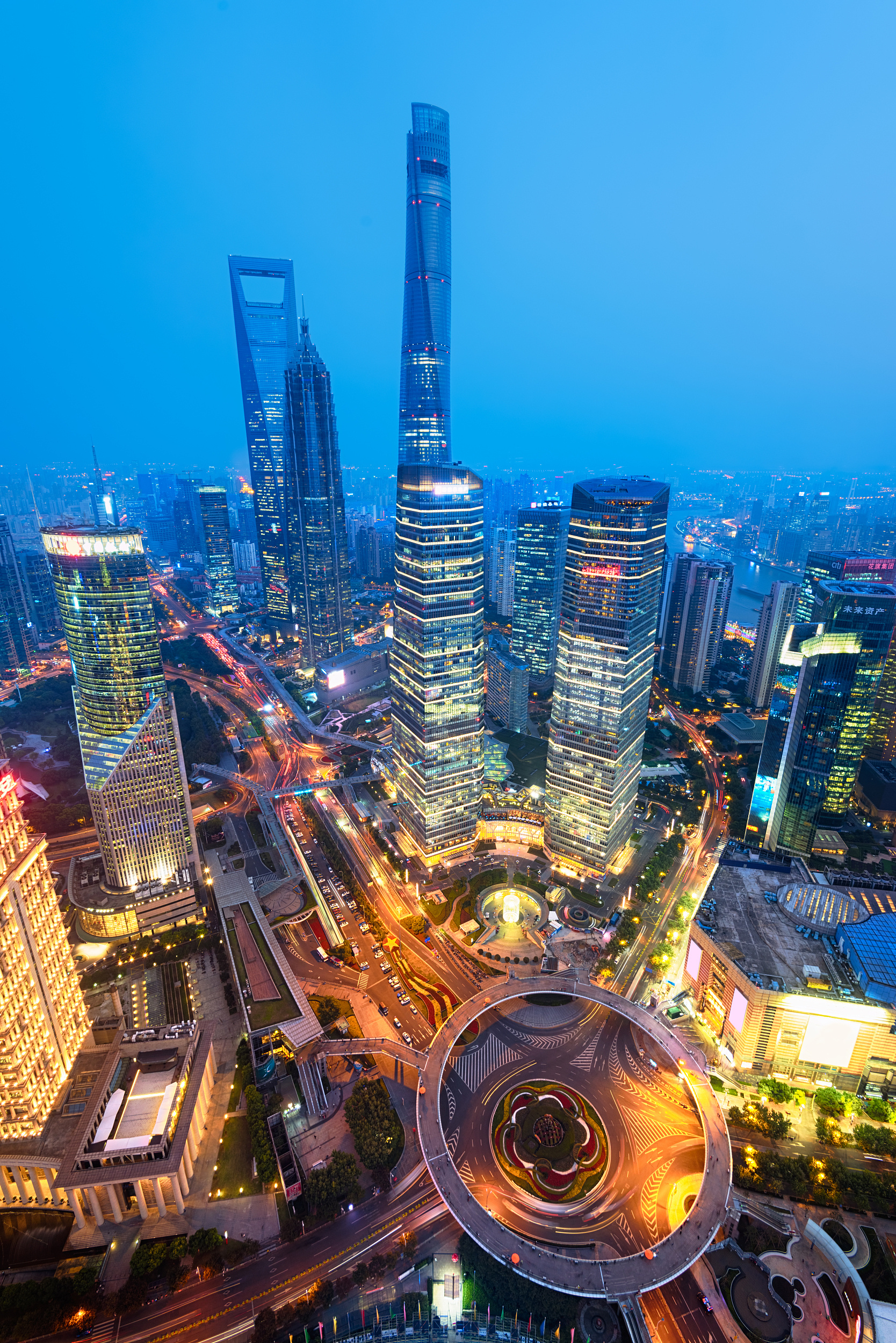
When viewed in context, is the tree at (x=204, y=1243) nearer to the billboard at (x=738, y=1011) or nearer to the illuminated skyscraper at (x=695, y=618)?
the billboard at (x=738, y=1011)

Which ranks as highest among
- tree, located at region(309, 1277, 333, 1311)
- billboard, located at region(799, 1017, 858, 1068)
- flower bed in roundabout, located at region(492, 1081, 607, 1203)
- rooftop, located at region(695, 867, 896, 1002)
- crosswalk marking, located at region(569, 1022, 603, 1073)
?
rooftop, located at region(695, 867, 896, 1002)

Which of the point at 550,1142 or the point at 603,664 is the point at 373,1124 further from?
the point at 603,664

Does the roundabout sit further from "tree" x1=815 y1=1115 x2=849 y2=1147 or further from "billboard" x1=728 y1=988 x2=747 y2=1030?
"tree" x1=815 y1=1115 x2=849 y2=1147

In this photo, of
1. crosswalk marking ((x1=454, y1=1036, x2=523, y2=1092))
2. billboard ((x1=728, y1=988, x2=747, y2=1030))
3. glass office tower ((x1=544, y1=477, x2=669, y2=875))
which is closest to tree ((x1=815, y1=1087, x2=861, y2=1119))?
billboard ((x1=728, y1=988, x2=747, y2=1030))

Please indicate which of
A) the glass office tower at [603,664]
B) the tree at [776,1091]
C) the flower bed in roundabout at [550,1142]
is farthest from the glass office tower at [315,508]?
the tree at [776,1091]

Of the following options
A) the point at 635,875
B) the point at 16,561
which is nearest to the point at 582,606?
the point at 635,875
